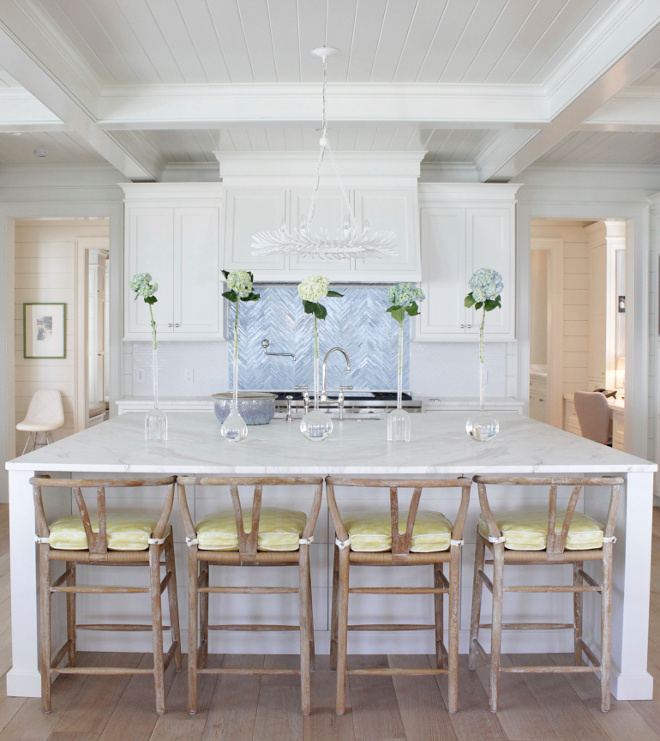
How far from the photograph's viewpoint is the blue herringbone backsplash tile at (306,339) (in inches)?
204

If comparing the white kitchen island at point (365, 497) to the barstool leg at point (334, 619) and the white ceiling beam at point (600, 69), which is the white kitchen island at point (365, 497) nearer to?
the barstool leg at point (334, 619)

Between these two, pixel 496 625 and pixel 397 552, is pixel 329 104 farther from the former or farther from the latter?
pixel 496 625

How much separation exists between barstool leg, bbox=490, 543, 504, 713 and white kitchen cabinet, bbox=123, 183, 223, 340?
3148 millimetres

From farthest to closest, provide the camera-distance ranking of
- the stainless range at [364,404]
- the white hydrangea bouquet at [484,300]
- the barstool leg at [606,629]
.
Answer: the stainless range at [364,404]
the white hydrangea bouquet at [484,300]
the barstool leg at [606,629]

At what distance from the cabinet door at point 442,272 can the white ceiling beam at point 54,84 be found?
225 centimetres

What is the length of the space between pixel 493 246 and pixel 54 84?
3149 millimetres

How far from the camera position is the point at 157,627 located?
2240mm

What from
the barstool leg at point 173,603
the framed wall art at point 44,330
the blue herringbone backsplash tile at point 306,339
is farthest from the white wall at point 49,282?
the barstool leg at point 173,603

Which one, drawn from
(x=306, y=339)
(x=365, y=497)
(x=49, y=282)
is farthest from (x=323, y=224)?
(x=49, y=282)

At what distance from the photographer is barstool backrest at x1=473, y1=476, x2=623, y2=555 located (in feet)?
7.06

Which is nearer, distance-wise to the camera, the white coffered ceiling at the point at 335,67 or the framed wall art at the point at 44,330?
the white coffered ceiling at the point at 335,67

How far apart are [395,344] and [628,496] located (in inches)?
118

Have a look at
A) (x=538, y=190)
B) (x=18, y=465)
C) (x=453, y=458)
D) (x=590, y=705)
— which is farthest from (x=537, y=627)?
(x=538, y=190)

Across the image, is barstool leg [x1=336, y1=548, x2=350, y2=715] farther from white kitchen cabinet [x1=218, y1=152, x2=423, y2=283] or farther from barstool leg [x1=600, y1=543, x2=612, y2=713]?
white kitchen cabinet [x1=218, y1=152, x2=423, y2=283]
